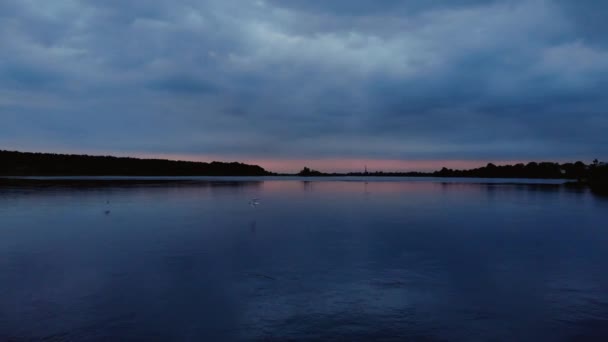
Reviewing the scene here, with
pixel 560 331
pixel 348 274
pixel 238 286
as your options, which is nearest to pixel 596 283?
pixel 560 331

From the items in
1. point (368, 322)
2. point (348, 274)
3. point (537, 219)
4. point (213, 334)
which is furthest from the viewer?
point (537, 219)

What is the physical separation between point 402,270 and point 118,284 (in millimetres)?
8933

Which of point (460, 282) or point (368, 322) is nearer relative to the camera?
point (368, 322)

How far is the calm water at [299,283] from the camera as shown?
830 cm

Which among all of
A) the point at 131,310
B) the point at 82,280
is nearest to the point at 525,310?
the point at 131,310

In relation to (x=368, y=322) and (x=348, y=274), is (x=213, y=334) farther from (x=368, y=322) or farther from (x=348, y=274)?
(x=348, y=274)

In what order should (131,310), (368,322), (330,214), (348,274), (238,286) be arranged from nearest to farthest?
(368,322) → (131,310) → (238,286) → (348,274) → (330,214)

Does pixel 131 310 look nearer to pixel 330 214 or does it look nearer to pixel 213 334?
pixel 213 334

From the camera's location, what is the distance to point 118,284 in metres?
11.3

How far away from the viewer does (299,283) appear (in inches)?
455

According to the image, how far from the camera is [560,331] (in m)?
8.29

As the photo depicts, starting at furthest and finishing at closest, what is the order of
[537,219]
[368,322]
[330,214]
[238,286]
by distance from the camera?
[330,214] → [537,219] → [238,286] → [368,322]

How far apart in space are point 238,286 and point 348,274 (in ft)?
11.8

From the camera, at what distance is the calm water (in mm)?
8297
